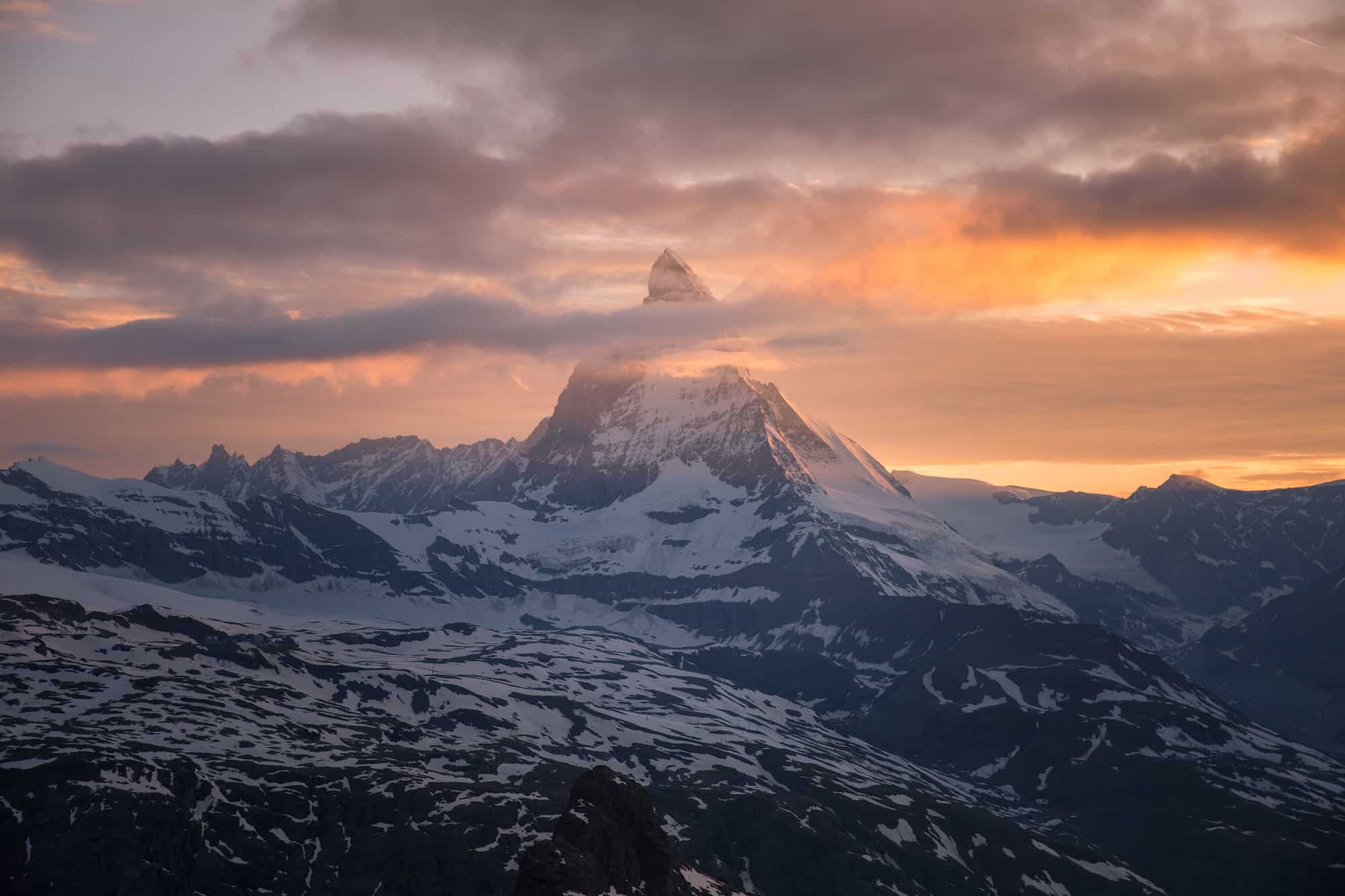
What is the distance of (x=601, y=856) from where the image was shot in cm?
18525

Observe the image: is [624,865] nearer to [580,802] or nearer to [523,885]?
[580,802]

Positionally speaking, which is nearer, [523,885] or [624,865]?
[523,885]

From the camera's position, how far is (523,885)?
528 feet

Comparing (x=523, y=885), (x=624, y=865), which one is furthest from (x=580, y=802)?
(x=523, y=885)

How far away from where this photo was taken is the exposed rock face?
162375 millimetres

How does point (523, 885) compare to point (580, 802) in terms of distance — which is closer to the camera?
point (523, 885)

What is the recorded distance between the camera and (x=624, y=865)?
189625 millimetres

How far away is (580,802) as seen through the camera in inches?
7771

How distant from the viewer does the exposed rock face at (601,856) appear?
533ft

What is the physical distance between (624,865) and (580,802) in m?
11.7

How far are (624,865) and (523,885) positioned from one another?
101 ft
